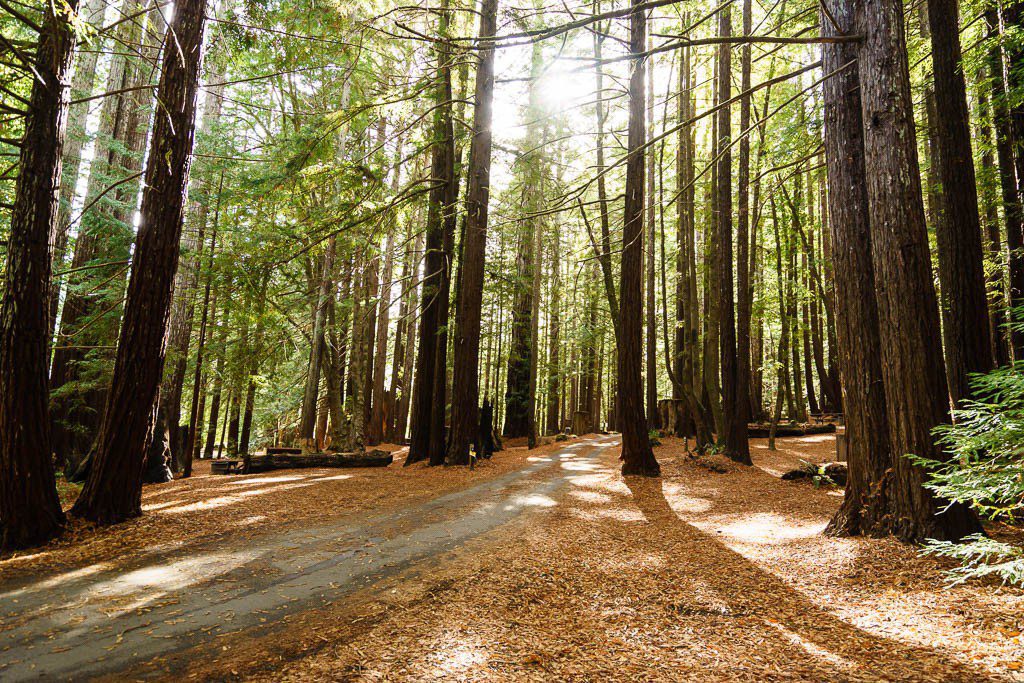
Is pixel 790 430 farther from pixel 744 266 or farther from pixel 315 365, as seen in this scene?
pixel 315 365

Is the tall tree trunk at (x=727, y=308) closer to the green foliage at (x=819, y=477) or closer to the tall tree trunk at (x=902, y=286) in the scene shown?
the green foliage at (x=819, y=477)

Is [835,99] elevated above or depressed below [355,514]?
above

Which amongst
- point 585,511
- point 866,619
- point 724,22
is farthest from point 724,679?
point 724,22

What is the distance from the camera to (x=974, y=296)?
661 centimetres

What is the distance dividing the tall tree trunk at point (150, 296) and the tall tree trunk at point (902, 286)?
725cm

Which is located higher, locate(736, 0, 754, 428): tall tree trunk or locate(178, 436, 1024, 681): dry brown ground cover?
locate(736, 0, 754, 428): tall tree trunk

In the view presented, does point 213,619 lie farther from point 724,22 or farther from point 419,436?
point 724,22

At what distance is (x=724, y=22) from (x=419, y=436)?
12.2 meters

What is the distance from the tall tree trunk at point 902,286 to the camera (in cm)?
447

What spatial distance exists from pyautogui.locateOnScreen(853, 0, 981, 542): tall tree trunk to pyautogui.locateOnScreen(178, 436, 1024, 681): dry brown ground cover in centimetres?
52

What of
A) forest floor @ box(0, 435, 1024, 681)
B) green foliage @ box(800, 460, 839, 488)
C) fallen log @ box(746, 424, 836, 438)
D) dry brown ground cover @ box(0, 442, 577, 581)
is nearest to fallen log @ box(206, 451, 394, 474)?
dry brown ground cover @ box(0, 442, 577, 581)

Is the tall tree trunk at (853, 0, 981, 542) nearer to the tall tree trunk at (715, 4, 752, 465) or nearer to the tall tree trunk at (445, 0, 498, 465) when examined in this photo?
the tall tree trunk at (715, 4, 752, 465)

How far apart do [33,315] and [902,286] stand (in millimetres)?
8388

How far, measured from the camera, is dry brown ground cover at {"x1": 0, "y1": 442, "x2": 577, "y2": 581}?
461 centimetres
